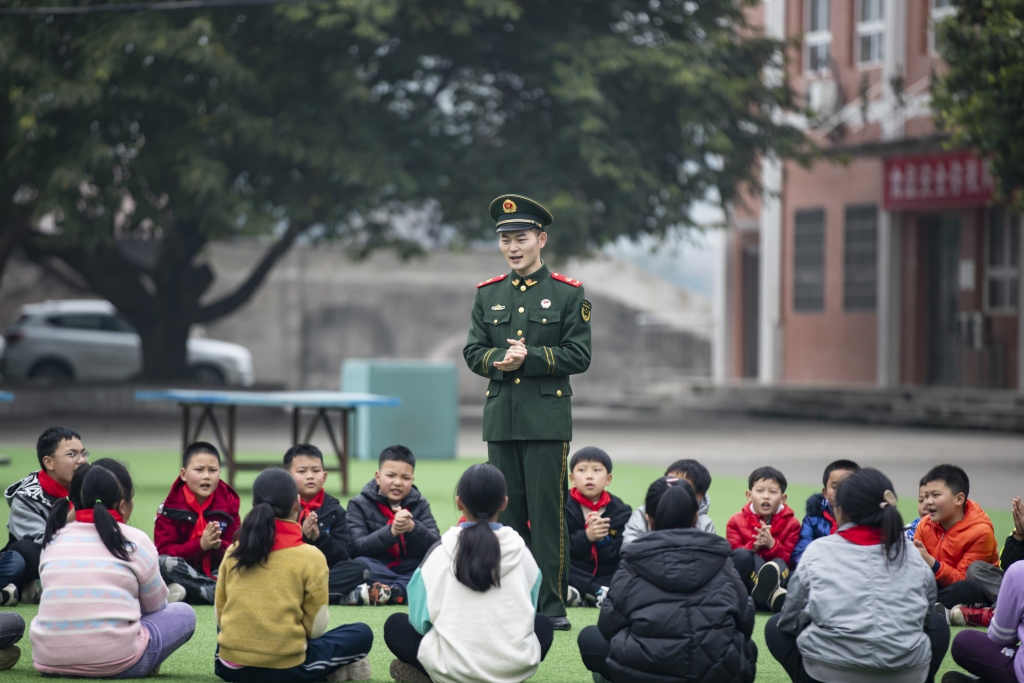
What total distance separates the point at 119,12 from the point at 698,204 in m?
8.98

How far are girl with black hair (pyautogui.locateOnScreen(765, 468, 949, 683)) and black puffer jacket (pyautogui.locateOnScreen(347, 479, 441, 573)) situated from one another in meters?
2.75

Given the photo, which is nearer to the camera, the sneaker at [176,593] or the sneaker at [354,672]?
the sneaker at [354,672]

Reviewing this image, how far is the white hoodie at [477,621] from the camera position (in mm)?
4555

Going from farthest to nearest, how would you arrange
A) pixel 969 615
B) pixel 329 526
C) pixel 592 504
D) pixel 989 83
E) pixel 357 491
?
1. pixel 989 83
2. pixel 357 491
3. pixel 592 504
4. pixel 329 526
5. pixel 969 615

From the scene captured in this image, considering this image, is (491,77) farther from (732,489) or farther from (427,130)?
(732,489)

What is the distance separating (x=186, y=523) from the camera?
684cm

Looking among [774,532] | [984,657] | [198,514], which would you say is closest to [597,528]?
[774,532]

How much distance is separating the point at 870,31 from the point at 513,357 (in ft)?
61.3

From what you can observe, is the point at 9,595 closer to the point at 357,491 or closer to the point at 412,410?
the point at 357,491

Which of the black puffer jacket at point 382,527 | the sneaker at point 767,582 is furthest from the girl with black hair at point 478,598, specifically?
the black puffer jacket at point 382,527

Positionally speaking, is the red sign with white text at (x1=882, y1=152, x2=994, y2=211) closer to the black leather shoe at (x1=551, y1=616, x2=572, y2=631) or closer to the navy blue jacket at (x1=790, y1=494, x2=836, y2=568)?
the navy blue jacket at (x1=790, y1=494, x2=836, y2=568)

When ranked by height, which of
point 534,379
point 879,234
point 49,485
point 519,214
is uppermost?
point 879,234

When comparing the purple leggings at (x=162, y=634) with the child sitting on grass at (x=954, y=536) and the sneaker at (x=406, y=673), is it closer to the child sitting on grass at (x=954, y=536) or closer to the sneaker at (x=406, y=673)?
the sneaker at (x=406, y=673)

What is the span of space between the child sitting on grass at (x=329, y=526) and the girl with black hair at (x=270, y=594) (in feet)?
6.33
